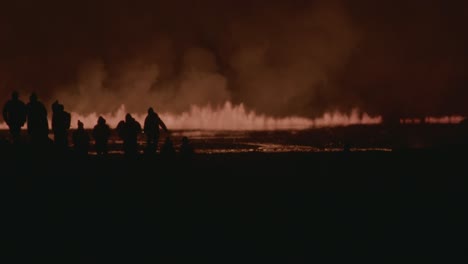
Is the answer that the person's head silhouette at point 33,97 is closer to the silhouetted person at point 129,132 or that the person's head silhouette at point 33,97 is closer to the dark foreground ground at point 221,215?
the dark foreground ground at point 221,215

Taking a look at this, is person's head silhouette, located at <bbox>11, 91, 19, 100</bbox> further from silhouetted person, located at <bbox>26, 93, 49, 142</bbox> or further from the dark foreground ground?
the dark foreground ground

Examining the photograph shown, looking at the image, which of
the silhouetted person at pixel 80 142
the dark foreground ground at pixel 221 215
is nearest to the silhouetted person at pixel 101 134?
the silhouetted person at pixel 80 142

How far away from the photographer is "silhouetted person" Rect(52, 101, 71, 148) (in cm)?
2514

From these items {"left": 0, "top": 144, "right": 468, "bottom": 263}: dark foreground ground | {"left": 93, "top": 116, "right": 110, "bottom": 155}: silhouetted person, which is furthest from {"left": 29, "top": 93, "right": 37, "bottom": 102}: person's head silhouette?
{"left": 93, "top": 116, "right": 110, "bottom": 155}: silhouetted person

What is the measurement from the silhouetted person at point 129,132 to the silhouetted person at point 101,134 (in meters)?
1.92

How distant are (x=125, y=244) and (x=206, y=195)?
7.02 m

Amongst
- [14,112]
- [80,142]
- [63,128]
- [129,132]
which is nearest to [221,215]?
[129,132]

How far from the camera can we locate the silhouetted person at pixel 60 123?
82.5 ft

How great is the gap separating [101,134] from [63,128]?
3.59 m

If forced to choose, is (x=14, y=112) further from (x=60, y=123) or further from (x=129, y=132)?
(x=129, y=132)

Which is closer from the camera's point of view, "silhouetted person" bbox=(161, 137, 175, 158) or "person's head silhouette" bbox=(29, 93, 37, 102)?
"person's head silhouette" bbox=(29, 93, 37, 102)

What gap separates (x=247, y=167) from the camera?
101ft

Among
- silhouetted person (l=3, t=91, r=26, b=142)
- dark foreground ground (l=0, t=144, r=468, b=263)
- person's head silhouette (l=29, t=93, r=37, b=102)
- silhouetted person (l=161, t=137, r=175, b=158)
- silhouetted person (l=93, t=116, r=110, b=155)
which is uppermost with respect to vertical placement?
person's head silhouette (l=29, t=93, r=37, b=102)

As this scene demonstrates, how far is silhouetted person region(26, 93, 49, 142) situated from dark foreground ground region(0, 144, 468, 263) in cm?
100
